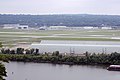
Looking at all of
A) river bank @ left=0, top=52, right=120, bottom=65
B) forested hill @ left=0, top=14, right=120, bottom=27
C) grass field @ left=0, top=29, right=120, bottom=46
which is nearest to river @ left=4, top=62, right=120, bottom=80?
river bank @ left=0, top=52, right=120, bottom=65

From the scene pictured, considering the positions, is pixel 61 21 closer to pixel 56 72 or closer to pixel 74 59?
pixel 74 59

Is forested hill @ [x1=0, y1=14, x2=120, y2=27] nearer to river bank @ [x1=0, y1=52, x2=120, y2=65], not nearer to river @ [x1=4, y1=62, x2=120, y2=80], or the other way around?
river bank @ [x1=0, y1=52, x2=120, y2=65]

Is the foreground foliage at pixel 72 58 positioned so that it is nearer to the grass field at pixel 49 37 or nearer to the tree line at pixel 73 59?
the tree line at pixel 73 59

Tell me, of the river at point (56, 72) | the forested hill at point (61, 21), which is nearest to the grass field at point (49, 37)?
the river at point (56, 72)

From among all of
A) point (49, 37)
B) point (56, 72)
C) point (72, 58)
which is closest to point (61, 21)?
point (49, 37)

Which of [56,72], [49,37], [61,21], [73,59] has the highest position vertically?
[61,21]

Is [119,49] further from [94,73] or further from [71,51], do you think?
[94,73]

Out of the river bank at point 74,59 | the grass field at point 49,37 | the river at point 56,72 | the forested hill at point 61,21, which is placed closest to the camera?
the river at point 56,72

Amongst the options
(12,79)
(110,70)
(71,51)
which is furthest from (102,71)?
(71,51)

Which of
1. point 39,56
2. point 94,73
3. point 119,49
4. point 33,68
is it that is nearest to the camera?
point 94,73
